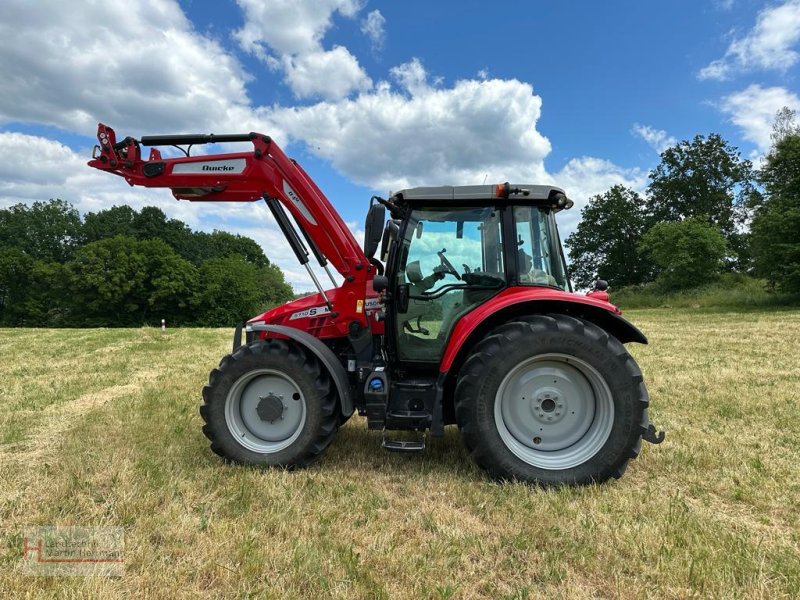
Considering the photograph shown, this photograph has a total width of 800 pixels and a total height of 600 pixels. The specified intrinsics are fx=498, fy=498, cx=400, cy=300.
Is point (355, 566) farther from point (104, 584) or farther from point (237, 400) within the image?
point (237, 400)

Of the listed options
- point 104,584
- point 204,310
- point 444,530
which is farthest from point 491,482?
point 204,310

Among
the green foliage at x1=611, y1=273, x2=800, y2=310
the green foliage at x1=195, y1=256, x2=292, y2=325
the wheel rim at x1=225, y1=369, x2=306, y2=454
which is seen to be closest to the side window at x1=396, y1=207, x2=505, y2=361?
the wheel rim at x1=225, y1=369, x2=306, y2=454

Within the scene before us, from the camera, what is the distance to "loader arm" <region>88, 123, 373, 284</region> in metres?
4.14

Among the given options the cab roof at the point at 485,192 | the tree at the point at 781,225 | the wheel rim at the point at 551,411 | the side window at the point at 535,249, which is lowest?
the wheel rim at the point at 551,411

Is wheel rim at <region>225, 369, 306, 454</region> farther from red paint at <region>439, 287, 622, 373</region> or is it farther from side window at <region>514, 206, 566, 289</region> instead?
side window at <region>514, 206, 566, 289</region>

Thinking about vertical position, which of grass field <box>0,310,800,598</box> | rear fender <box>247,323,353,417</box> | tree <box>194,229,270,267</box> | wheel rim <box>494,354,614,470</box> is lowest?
grass field <box>0,310,800,598</box>

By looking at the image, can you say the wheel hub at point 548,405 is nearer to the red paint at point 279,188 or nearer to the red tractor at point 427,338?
the red tractor at point 427,338

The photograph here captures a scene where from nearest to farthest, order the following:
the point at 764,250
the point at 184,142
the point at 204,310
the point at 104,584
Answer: the point at 104,584
the point at 184,142
the point at 764,250
the point at 204,310

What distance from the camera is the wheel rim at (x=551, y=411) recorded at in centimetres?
358

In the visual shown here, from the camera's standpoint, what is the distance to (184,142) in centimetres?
423

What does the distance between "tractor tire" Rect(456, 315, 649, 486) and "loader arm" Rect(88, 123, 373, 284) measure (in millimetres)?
1298

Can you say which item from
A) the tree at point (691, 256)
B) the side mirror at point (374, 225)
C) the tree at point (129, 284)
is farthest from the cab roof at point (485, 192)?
the tree at point (129, 284)

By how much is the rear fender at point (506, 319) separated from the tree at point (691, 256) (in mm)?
29672

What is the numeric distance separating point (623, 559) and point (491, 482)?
3.57ft
